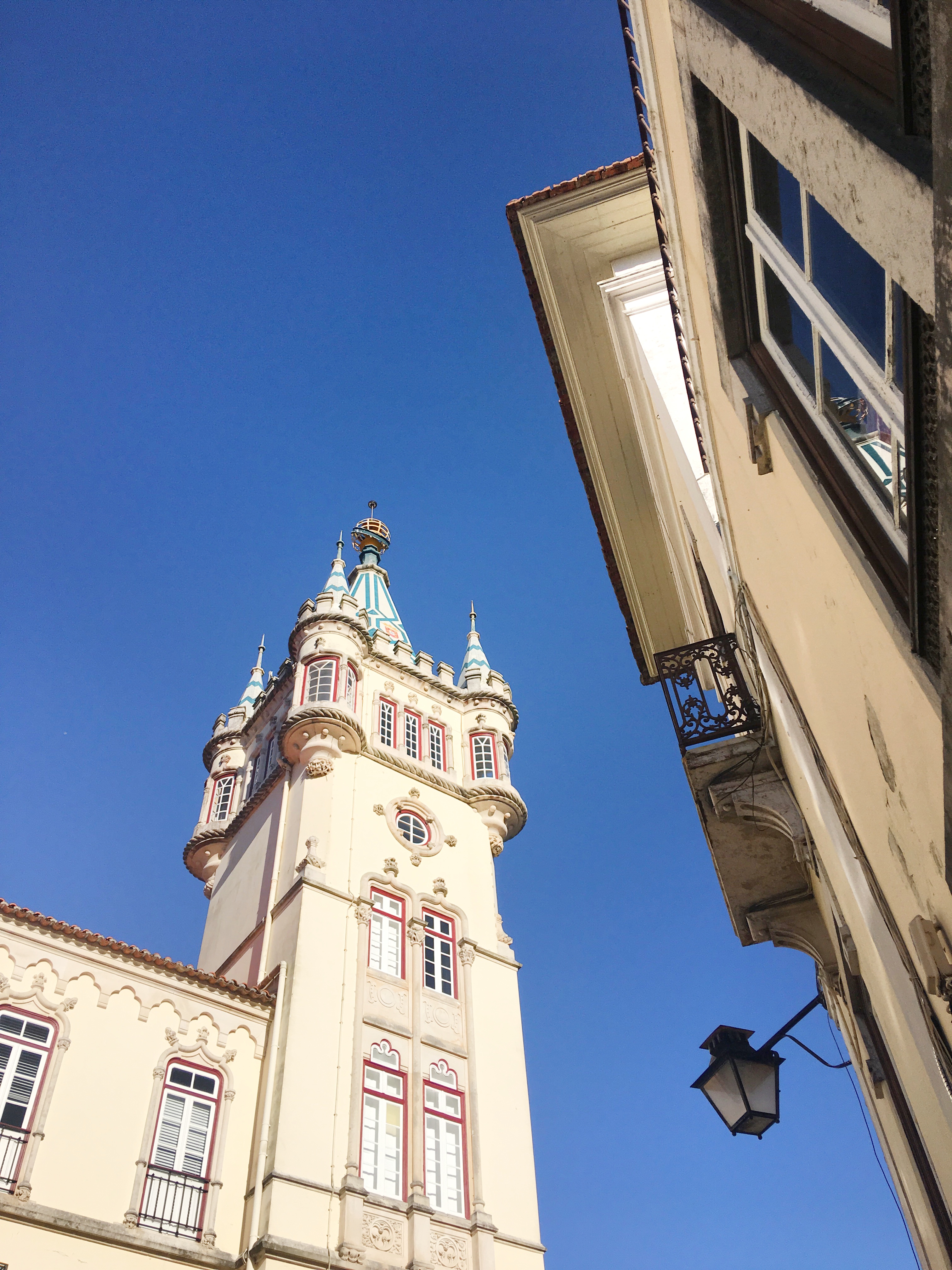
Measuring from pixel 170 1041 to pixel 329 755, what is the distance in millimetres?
8917

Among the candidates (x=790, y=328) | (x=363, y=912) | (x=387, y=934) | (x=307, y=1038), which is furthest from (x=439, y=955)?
(x=790, y=328)

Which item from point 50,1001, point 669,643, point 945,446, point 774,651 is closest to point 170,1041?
point 50,1001

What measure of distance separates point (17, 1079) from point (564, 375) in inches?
582

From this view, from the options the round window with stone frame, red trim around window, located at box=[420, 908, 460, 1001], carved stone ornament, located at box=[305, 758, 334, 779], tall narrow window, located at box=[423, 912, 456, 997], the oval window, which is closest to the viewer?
red trim around window, located at box=[420, 908, 460, 1001]

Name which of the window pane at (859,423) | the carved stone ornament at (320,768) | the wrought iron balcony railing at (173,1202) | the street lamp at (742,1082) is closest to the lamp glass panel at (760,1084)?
the street lamp at (742,1082)

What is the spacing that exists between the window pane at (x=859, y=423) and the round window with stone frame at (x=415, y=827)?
21760 mm

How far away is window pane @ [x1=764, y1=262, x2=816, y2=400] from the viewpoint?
4.68 meters

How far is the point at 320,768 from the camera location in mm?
24844

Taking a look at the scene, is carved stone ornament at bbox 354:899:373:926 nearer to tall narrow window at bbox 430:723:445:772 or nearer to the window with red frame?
the window with red frame

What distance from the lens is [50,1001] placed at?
1659 centimetres

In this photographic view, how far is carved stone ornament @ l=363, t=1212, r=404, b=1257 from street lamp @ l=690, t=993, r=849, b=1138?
13001mm

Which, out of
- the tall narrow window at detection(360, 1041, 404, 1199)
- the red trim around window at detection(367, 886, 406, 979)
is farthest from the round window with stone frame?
the tall narrow window at detection(360, 1041, 404, 1199)

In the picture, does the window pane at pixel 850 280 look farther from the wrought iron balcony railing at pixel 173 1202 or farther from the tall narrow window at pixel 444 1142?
the tall narrow window at pixel 444 1142

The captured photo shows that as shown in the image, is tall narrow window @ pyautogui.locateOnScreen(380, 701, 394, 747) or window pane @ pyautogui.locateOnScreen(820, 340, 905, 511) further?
tall narrow window @ pyautogui.locateOnScreen(380, 701, 394, 747)
